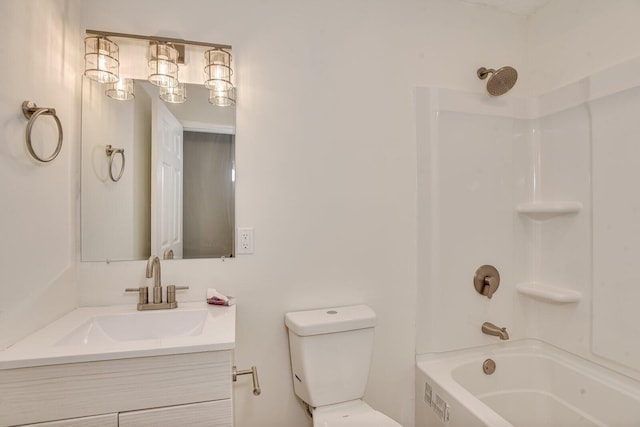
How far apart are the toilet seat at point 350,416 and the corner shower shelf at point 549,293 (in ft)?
3.48

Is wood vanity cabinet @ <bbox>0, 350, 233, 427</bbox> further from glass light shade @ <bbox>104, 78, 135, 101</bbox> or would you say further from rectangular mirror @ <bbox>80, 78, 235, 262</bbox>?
glass light shade @ <bbox>104, 78, 135, 101</bbox>

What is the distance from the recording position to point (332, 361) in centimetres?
146

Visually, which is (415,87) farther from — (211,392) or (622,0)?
(211,392)

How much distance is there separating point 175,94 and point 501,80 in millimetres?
1590

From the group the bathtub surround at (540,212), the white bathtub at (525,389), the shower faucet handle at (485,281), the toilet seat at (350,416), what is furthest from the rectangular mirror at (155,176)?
the shower faucet handle at (485,281)

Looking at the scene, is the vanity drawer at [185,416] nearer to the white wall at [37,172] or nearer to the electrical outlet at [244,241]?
the white wall at [37,172]

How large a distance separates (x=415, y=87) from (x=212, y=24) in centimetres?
103

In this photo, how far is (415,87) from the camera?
1.76 metres

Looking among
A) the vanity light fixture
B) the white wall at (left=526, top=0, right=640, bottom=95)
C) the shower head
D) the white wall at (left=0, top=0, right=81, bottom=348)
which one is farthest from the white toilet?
the white wall at (left=526, top=0, right=640, bottom=95)

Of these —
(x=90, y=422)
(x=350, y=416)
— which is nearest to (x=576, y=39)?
(x=350, y=416)

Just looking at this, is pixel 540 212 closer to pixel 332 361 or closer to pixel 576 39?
pixel 576 39

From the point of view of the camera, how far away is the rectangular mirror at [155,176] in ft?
4.59

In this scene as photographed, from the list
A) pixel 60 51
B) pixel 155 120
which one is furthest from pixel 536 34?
pixel 60 51

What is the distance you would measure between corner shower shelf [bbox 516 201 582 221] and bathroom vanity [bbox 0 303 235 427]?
167 cm
